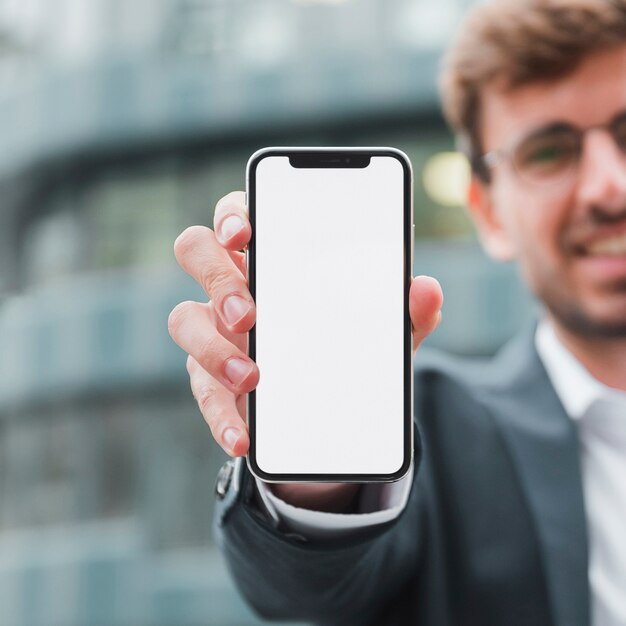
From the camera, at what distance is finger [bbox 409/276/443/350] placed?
163 cm

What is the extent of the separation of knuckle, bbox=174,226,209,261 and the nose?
123 centimetres

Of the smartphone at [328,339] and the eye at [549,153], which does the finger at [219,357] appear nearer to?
the smartphone at [328,339]

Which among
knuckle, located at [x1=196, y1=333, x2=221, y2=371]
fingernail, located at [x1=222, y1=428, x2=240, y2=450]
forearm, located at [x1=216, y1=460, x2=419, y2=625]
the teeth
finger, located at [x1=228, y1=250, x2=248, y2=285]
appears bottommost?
forearm, located at [x1=216, y1=460, x2=419, y2=625]

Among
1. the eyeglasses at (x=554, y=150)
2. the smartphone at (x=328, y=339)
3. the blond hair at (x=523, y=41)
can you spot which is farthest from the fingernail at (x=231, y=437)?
the blond hair at (x=523, y=41)

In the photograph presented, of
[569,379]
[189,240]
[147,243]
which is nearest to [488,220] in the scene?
[569,379]

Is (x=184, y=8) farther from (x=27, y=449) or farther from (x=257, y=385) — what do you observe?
(x=257, y=385)

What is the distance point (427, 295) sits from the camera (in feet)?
5.36

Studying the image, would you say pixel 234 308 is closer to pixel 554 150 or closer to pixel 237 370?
pixel 237 370

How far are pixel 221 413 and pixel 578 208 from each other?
134cm

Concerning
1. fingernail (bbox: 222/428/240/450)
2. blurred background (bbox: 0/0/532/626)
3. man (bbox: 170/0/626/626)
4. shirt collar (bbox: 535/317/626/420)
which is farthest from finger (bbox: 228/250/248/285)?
blurred background (bbox: 0/0/532/626)

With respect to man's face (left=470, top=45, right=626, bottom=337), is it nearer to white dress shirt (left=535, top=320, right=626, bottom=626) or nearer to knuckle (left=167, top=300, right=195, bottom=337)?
white dress shirt (left=535, top=320, right=626, bottom=626)

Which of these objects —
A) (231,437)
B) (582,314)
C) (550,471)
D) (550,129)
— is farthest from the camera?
(550,129)

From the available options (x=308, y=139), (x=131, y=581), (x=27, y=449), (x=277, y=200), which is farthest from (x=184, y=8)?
(x=277, y=200)

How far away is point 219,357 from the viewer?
161 cm
